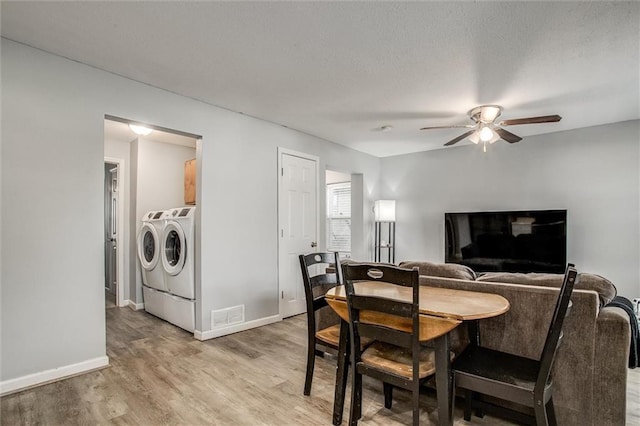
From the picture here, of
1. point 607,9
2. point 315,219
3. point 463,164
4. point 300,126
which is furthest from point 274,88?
point 463,164

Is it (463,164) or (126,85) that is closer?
A: (126,85)

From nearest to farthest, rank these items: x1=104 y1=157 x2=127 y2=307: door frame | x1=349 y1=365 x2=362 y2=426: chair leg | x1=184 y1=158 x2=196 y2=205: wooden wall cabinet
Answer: x1=349 y1=365 x2=362 y2=426: chair leg → x1=184 y1=158 x2=196 y2=205: wooden wall cabinet → x1=104 y1=157 x2=127 y2=307: door frame

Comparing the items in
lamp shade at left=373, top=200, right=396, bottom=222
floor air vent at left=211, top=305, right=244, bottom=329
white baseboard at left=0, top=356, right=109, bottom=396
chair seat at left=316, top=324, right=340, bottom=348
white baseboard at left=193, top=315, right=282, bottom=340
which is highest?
lamp shade at left=373, top=200, right=396, bottom=222

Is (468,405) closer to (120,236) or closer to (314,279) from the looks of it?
(314,279)

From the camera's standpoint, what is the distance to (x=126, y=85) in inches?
115

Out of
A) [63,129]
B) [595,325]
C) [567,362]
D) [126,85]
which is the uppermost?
[126,85]

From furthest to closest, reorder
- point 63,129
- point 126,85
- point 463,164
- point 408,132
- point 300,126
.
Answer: point 463,164 → point 408,132 → point 300,126 → point 126,85 → point 63,129

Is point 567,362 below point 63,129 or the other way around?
below

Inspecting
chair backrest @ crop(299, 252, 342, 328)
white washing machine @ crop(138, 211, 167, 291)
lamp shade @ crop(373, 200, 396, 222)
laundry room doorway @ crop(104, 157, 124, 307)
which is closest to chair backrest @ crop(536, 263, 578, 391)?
chair backrest @ crop(299, 252, 342, 328)

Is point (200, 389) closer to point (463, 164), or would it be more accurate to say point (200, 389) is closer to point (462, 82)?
point (462, 82)

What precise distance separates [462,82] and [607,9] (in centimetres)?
109

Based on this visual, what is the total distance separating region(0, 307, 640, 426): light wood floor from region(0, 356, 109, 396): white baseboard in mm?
52

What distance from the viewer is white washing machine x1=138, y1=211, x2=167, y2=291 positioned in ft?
13.3

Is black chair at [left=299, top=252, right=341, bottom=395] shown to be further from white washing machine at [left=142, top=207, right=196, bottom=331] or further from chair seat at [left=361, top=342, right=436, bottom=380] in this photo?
white washing machine at [left=142, top=207, right=196, bottom=331]
